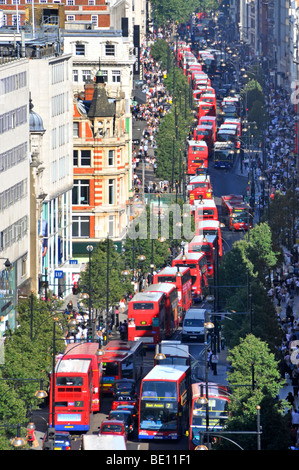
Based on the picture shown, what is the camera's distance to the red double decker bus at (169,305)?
338ft

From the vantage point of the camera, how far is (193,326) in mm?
102062

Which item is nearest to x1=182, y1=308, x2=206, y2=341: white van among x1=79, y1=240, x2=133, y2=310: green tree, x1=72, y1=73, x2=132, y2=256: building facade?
x1=79, y1=240, x2=133, y2=310: green tree

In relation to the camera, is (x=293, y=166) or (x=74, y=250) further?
(x=293, y=166)

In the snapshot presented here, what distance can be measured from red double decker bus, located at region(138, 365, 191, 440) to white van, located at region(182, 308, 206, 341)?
24.6m

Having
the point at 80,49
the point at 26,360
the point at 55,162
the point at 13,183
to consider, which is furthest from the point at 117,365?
the point at 80,49

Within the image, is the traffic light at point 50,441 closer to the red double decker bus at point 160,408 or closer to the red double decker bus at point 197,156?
the red double decker bus at point 160,408

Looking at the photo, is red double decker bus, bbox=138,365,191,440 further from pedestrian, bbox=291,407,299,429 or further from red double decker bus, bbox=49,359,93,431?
pedestrian, bbox=291,407,299,429

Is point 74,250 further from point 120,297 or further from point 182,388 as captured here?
point 182,388

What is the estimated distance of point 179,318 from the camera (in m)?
110

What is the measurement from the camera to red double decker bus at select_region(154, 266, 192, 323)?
110438 millimetres

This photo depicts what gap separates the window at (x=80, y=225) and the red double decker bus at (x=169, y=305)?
24574 millimetres
